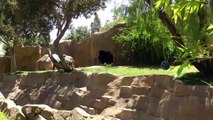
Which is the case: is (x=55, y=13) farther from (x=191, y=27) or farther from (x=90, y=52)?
(x=191, y=27)

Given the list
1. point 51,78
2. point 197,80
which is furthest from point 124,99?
point 51,78

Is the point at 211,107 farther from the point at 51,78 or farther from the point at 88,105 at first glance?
the point at 51,78

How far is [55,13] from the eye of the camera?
16.6m

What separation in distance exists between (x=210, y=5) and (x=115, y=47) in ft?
57.3

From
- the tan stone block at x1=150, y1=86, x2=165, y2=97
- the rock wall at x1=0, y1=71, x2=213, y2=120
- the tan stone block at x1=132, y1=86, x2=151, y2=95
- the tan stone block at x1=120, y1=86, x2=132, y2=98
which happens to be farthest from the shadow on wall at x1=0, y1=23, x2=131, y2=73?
the tan stone block at x1=150, y1=86, x2=165, y2=97

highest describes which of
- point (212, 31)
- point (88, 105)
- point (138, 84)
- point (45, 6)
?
point (45, 6)

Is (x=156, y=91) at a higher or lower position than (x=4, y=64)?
lower

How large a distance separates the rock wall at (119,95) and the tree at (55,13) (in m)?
1.43

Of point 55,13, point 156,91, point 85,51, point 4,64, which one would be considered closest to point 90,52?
point 85,51

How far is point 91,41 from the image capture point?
881 inches

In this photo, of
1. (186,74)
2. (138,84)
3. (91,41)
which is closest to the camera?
(186,74)

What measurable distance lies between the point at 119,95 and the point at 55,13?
6.51 meters

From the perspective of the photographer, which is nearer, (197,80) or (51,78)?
(197,80)

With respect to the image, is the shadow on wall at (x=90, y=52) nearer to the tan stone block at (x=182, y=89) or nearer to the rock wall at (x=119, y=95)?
the rock wall at (x=119, y=95)
